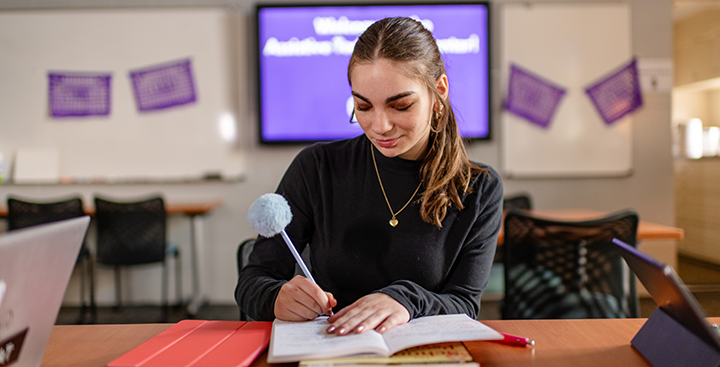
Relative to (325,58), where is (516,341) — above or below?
below

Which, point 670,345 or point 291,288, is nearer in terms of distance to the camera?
point 670,345

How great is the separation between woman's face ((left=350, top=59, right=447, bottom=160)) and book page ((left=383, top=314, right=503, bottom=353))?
40 cm

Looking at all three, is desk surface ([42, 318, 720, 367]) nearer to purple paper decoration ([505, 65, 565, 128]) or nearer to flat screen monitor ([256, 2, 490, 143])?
flat screen monitor ([256, 2, 490, 143])

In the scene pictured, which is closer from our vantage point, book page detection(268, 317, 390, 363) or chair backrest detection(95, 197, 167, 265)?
book page detection(268, 317, 390, 363)

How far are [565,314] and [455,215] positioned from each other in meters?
0.85

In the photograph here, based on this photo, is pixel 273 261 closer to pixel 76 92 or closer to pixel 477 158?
pixel 477 158

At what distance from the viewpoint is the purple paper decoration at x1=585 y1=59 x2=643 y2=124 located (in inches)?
134

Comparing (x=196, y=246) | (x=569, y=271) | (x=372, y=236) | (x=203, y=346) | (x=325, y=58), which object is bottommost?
(x=196, y=246)

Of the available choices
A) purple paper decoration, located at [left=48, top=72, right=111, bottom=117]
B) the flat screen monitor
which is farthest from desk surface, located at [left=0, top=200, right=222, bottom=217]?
purple paper decoration, located at [left=48, top=72, right=111, bottom=117]

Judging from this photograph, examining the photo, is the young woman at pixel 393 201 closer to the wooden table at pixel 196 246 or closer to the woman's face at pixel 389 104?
the woman's face at pixel 389 104

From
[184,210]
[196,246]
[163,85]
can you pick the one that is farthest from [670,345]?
[163,85]

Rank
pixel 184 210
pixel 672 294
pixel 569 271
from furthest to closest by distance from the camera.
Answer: pixel 184 210 → pixel 569 271 → pixel 672 294

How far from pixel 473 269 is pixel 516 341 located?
294mm

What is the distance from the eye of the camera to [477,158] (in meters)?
3.47
